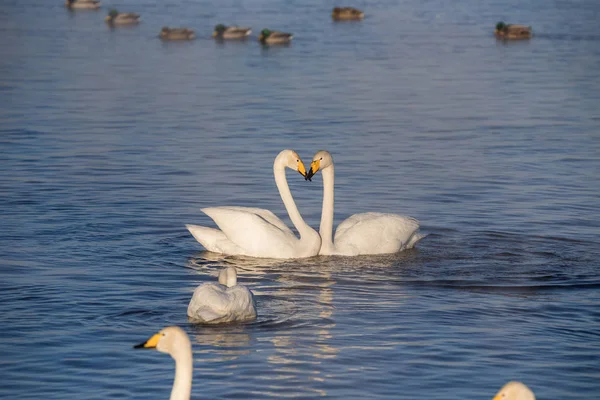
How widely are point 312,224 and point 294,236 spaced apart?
67.9 inches

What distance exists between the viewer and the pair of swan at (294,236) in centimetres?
1286

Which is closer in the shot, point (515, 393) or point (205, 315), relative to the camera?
point (515, 393)

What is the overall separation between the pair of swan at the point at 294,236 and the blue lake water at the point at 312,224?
0.17m

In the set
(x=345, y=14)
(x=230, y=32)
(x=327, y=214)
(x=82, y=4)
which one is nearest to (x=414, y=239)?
(x=327, y=214)

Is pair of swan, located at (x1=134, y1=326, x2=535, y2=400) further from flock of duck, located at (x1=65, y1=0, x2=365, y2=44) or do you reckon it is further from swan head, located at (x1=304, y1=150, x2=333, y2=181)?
flock of duck, located at (x1=65, y1=0, x2=365, y2=44)

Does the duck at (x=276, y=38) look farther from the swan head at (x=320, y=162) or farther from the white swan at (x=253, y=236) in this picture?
the white swan at (x=253, y=236)

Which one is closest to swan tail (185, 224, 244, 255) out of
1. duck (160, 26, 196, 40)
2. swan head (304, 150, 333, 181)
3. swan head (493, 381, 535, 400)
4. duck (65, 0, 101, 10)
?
swan head (304, 150, 333, 181)

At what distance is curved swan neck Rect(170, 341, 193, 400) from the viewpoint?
7078mm

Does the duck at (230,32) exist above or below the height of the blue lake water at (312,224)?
above

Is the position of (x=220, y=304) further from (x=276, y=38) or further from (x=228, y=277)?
(x=276, y=38)

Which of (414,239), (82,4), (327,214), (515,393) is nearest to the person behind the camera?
(515,393)

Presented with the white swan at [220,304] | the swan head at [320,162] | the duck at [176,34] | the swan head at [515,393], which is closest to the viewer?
the swan head at [515,393]

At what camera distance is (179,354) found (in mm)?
7207

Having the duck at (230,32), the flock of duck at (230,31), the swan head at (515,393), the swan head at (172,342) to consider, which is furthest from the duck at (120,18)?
the swan head at (515,393)
